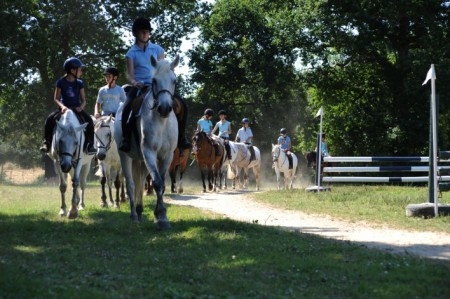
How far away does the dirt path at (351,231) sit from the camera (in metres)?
9.82

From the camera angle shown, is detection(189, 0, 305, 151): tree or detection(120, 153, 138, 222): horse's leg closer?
detection(120, 153, 138, 222): horse's leg

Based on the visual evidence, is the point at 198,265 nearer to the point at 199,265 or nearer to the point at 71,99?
the point at 199,265

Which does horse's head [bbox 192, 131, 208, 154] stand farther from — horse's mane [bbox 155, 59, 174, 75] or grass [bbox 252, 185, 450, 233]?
horse's mane [bbox 155, 59, 174, 75]

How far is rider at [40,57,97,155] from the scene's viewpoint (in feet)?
44.0

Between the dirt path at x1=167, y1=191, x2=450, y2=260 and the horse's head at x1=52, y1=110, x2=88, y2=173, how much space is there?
337 centimetres

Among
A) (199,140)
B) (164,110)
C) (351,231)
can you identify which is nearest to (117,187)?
(164,110)

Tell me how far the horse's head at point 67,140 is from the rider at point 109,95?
3.03 meters

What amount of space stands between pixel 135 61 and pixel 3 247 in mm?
4238

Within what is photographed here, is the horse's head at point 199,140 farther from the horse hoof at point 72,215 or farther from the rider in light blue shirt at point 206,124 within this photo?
the horse hoof at point 72,215

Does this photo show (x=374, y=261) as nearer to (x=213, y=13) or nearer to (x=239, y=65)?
(x=239, y=65)

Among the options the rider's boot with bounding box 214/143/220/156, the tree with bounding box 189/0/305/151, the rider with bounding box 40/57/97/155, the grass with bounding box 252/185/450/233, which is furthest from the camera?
the tree with bounding box 189/0/305/151

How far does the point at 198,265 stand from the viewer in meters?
7.85

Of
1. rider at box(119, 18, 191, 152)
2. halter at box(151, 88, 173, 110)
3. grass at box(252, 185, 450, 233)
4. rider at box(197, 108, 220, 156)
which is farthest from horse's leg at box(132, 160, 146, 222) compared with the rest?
rider at box(197, 108, 220, 156)

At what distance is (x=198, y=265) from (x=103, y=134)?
841cm
